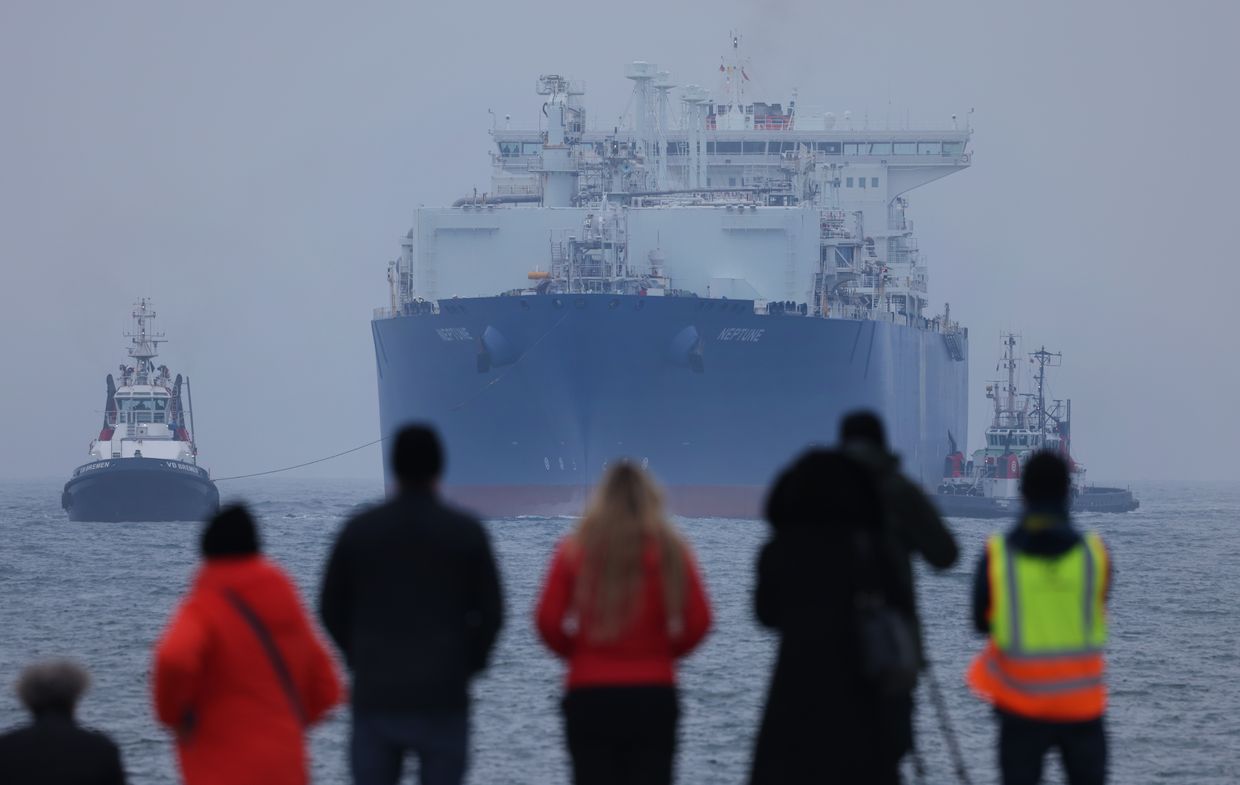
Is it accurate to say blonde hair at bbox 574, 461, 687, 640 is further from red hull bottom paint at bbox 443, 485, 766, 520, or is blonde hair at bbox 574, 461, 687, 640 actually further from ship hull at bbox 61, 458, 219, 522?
ship hull at bbox 61, 458, 219, 522

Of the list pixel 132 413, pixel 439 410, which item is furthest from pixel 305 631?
pixel 132 413

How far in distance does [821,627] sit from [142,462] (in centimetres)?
4408

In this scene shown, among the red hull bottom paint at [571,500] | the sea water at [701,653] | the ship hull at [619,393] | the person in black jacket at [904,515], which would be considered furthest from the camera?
the red hull bottom paint at [571,500]

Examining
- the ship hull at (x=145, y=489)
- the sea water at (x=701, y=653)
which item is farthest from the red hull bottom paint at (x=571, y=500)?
the ship hull at (x=145, y=489)

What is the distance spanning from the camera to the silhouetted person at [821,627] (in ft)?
18.1

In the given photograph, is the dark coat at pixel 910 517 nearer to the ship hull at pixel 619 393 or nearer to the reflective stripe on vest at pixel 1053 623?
the reflective stripe on vest at pixel 1053 623

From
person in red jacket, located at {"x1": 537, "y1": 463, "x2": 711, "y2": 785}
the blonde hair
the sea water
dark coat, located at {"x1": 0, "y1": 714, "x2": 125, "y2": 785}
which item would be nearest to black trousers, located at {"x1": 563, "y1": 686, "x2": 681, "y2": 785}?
person in red jacket, located at {"x1": 537, "y1": 463, "x2": 711, "y2": 785}

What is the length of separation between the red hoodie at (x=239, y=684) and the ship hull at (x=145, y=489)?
140 ft

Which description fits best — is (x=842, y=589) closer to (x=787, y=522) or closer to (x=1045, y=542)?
(x=787, y=522)

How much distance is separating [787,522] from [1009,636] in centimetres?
115

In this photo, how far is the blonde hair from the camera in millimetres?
5426

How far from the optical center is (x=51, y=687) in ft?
17.9

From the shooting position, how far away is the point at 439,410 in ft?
144

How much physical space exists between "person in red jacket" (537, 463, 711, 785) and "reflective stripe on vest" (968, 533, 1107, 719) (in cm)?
125
